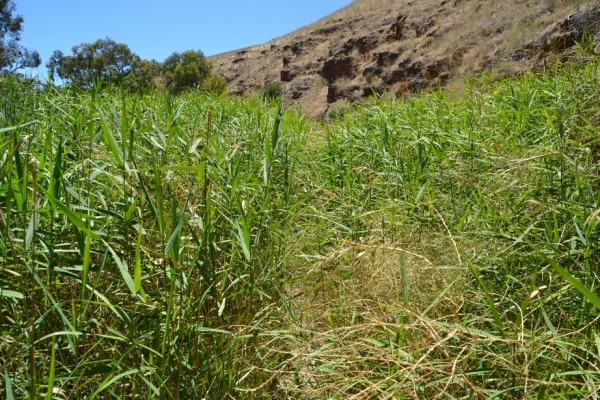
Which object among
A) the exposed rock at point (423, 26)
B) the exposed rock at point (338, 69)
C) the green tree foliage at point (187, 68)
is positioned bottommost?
the exposed rock at point (338, 69)

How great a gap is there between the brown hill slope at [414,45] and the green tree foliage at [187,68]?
2.40m

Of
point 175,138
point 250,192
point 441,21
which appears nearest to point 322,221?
point 250,192

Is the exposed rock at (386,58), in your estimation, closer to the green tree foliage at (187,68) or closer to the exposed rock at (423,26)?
the exposed rock at (423,26)

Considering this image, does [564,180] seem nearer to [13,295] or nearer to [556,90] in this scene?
[556,90]

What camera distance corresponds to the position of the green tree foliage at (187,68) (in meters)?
27.9

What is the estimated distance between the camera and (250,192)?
9.63 feet

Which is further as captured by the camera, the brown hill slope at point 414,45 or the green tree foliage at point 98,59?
the green tree foliage at point 98,59

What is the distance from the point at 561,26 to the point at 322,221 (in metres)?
8.58

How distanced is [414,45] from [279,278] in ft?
62.5

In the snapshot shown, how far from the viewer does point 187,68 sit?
28047 millimetres

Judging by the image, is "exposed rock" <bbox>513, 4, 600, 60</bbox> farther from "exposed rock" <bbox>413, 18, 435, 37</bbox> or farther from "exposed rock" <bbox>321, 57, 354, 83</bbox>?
"exposed rock" <bbox>321, 57, 354, 83</bbox>

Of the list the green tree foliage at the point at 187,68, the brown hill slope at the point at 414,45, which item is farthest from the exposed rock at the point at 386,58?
the green tree foliage at the point at 187,68

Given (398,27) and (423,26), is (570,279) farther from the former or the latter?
(398,27)

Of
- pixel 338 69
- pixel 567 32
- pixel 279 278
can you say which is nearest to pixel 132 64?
pixel 338 69
